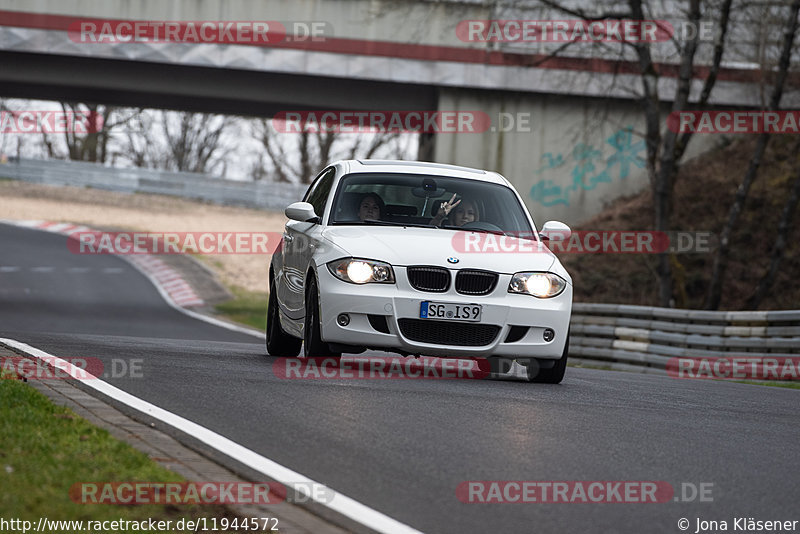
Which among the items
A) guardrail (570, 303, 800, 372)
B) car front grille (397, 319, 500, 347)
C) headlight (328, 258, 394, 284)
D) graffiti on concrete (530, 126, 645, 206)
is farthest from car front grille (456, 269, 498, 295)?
graffiti on concrete (530, 126, 645, 206)

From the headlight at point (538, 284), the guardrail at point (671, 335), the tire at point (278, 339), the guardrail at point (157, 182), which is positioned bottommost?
the guardrail at point (157, 182)

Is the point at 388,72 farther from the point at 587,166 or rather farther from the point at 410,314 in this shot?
the point at 410,314

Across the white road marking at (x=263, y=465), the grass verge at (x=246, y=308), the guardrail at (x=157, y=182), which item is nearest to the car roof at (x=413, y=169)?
the white road marking at (x=263, y=465)

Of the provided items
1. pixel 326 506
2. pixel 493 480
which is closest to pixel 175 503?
pixel 326 506

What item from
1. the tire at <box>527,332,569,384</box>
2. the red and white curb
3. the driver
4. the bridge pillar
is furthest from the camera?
the bridge pillar

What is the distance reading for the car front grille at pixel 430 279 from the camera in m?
10.5

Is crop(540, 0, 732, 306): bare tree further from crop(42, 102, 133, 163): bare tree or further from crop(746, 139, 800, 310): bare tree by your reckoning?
crop(42, 102, 133, 163): bare tree

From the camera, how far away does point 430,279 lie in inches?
415

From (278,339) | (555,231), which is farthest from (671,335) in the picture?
(278,339)

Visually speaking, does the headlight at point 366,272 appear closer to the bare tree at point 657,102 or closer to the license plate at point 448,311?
the license plate at point 448,311

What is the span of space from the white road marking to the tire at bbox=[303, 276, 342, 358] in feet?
6.76

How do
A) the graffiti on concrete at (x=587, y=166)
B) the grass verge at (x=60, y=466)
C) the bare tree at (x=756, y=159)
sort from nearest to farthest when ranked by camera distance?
the grass verge at (x=60, y=466) → the bare tree at (x=756, y=159) → the graffiti on concrete at (x=587, y=166)

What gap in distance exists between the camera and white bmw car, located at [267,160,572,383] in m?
10.5

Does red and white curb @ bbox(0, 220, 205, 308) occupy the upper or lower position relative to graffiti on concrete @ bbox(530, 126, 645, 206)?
lower
